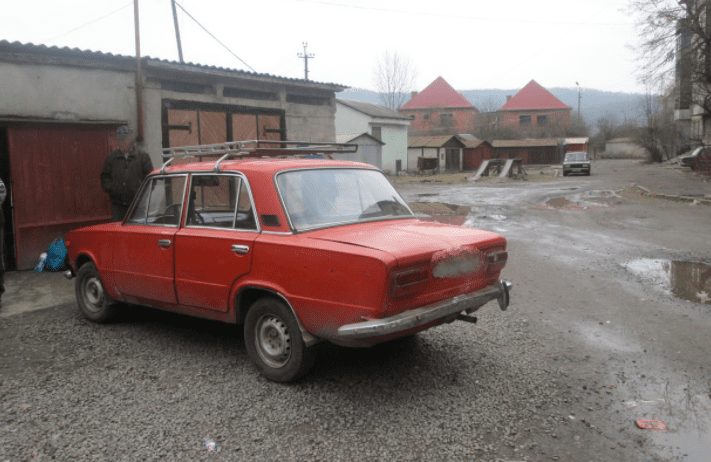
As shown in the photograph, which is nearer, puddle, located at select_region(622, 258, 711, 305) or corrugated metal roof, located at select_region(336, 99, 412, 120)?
puddle, located at select_region(622, 258, 711, 305)

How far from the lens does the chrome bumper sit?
3.62m

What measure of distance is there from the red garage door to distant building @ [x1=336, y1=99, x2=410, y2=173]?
2972 centimetres

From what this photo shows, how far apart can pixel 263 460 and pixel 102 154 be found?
737 cm

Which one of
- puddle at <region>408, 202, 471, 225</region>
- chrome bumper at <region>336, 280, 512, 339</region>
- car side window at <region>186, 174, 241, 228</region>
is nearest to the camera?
chrome bumper at <region>336, 280, 512, 339</region>

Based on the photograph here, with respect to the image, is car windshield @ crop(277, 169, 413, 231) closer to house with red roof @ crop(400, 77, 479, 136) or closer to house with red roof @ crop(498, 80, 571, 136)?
house with red roof @ crop(400, 77, 479, 136)

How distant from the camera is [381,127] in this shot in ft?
138

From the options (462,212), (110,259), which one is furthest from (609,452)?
(462,212)

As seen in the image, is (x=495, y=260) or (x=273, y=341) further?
(x=495, y=260)

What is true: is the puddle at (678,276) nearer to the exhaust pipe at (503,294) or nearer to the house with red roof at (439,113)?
the exhaust pipe at (503,294)

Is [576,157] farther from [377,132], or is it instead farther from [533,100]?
[533,100]

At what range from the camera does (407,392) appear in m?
4.17

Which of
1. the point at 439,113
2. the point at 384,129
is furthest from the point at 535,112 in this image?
the point at 384,129

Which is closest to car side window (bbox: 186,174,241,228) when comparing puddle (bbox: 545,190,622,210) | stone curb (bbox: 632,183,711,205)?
puddle (bbox: 545,190,622,210)

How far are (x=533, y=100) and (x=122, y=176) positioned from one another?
79.7 m
